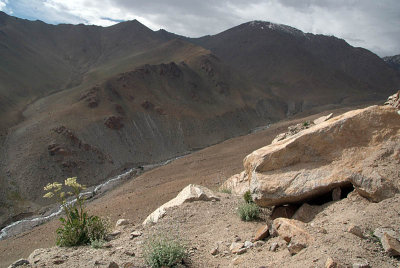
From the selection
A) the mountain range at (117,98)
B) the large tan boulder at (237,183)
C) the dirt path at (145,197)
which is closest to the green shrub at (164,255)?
the large tan boulder at (237,183)

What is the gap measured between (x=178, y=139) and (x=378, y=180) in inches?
1940

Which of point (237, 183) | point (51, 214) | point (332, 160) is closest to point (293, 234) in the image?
point (332, 160)

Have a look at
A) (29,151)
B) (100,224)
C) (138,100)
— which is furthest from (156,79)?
(100,224)

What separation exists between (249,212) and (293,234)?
217 centimetres

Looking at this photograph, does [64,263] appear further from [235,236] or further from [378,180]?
[378,180]

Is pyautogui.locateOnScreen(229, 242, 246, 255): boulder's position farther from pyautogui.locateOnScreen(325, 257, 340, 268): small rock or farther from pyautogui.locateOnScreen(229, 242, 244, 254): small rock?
pyautogui.locateOnScreen(325, 257, 340, 268): small rock

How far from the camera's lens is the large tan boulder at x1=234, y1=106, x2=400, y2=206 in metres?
7.27

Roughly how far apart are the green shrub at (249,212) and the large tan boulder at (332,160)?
0.74 ft

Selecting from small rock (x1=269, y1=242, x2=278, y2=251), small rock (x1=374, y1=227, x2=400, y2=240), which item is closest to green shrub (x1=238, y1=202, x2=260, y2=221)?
small rock (x1=269, y1=242, x2=278, y2=251)

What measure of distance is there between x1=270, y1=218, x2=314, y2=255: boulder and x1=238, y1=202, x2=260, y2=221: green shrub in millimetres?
1384

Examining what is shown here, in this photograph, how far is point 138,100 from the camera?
60.0 m

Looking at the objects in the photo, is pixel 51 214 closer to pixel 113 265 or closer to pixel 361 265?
pixel 113 265

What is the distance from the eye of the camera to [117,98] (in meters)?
57.5

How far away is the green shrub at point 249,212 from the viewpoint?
8.13 meters
